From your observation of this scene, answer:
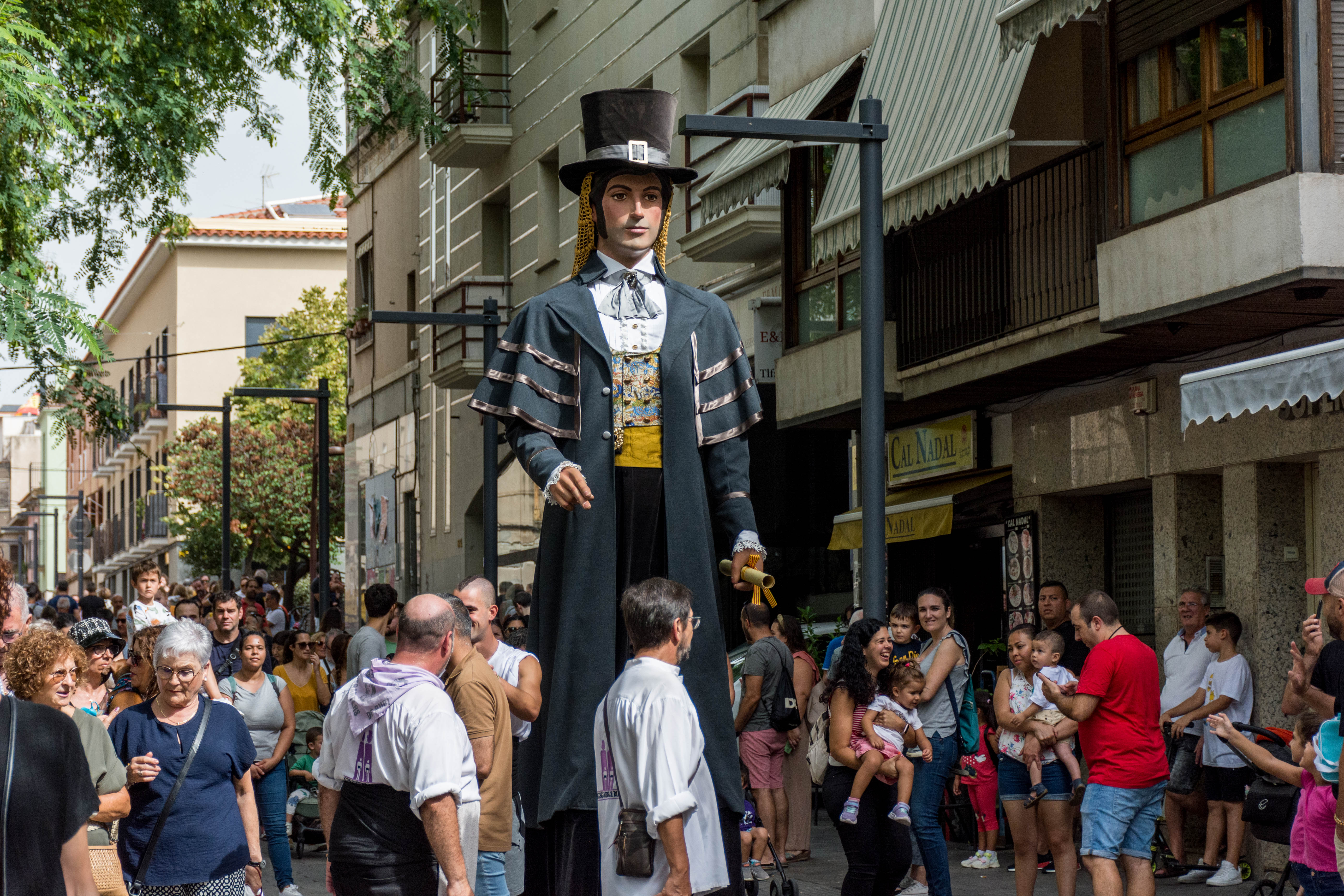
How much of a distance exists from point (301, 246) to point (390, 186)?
26.4m

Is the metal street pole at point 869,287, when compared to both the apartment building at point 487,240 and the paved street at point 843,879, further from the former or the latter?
the apartment building at point 487,240

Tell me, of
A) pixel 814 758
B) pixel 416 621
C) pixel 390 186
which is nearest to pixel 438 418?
pixel 390 186

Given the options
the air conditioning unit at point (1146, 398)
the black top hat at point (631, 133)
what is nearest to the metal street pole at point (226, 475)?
the air conditioning unit at point (1146, 398)

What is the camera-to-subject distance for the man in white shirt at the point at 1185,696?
1336cm

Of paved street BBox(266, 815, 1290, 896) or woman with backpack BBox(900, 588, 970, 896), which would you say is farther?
paved street BBox(266, 815, 1290, 896)

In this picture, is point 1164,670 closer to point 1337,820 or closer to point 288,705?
point 288,705

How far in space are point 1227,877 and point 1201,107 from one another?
5.26m

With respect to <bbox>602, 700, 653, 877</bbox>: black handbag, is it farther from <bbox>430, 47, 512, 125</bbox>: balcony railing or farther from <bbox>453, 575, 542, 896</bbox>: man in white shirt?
<bbox>430, 47, 512, 125</bbox>: balcony railing

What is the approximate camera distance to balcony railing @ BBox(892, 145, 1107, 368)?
50.5 ft

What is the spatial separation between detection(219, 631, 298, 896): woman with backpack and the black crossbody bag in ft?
10.9

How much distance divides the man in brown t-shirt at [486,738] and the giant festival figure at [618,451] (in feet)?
5.89

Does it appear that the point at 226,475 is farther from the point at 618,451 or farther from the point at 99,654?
the point at 618,451

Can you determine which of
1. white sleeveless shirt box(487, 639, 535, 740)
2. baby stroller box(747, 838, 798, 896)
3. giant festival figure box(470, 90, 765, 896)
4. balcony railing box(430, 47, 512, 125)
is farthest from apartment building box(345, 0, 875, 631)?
giant festival figure box(470, 90, 765, 896)

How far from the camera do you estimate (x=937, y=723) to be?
39.8 feet
